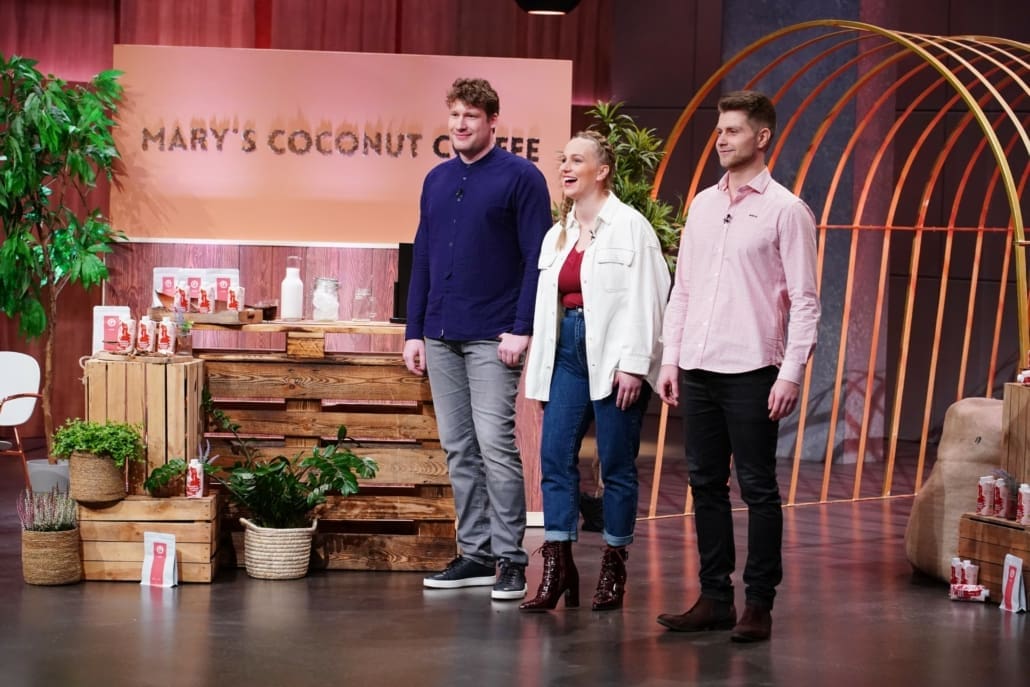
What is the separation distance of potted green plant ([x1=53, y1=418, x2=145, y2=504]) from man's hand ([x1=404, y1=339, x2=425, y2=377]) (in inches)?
41.1

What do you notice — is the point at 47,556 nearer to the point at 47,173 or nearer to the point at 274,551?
the point at 274,551

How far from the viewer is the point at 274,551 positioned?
16.3ft

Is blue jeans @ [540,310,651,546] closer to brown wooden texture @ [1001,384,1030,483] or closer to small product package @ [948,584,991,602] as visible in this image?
small product package @ [948,584,991,602]

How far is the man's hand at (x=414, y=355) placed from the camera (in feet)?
16.0

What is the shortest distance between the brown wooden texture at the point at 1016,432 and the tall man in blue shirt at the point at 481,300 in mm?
1905

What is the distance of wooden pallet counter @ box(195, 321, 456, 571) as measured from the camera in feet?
17.1

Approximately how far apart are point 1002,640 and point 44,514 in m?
3.31

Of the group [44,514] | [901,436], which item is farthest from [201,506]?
[901,436]

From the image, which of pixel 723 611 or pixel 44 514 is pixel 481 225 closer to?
A: pixel 723 611

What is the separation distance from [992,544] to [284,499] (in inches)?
104

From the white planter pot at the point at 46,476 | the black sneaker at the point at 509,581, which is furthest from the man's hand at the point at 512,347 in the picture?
the white planter pot at the point at 46,476

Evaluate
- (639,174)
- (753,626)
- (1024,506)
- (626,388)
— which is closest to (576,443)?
(626,388)

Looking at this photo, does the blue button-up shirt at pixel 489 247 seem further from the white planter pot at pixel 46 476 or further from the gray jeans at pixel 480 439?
the white planter pot at pixel 46 476

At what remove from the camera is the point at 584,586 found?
4.98m
